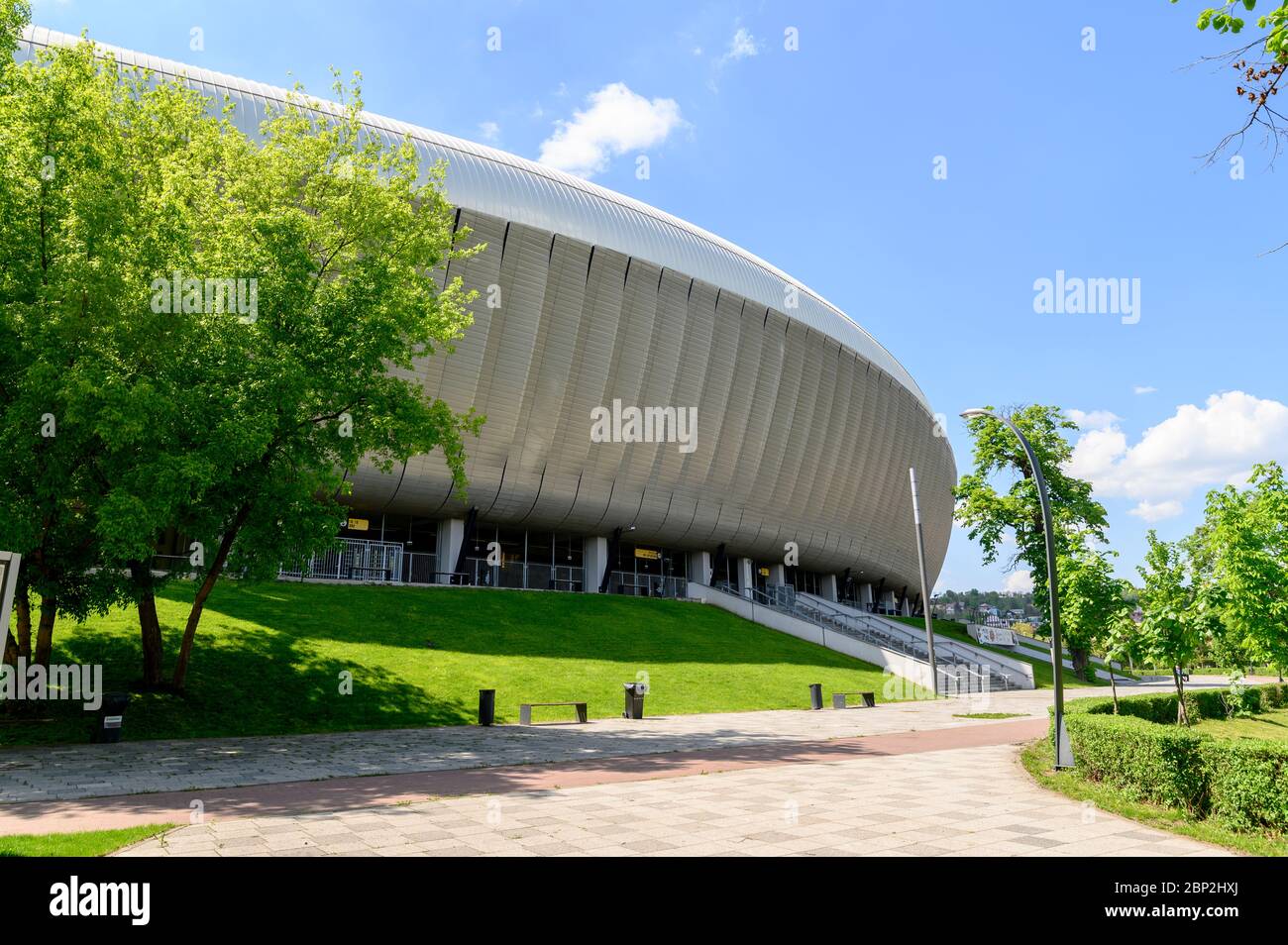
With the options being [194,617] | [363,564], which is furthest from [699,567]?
[194,617]

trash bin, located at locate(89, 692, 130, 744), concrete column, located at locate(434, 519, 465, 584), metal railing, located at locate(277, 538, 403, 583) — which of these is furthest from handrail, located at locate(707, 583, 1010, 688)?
trash bin, located at locate(89, 692, 130, 744)

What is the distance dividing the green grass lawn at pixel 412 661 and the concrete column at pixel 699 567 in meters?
13.2

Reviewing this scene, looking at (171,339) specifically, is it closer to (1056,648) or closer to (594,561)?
(1056,648)

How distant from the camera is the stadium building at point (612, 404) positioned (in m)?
36.5

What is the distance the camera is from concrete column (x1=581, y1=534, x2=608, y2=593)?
142 feet

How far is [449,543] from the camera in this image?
39.2 m

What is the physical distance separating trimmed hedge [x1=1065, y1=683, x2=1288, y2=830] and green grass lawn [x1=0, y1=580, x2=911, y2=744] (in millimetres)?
12297

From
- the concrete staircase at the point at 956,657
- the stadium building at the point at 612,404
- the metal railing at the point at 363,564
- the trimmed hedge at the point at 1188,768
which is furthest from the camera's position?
the stadium building at the point at 612,404

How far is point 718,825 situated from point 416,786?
4994 millimetres

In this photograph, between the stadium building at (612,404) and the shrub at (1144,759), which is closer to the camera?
the shrub at (1144,759)

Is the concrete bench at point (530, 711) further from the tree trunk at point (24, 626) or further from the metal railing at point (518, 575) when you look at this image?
the metal railing at point (518, 575)

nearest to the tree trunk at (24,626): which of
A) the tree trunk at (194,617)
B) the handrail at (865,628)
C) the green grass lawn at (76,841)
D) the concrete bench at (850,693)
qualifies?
the tree trunk at (194,617)
